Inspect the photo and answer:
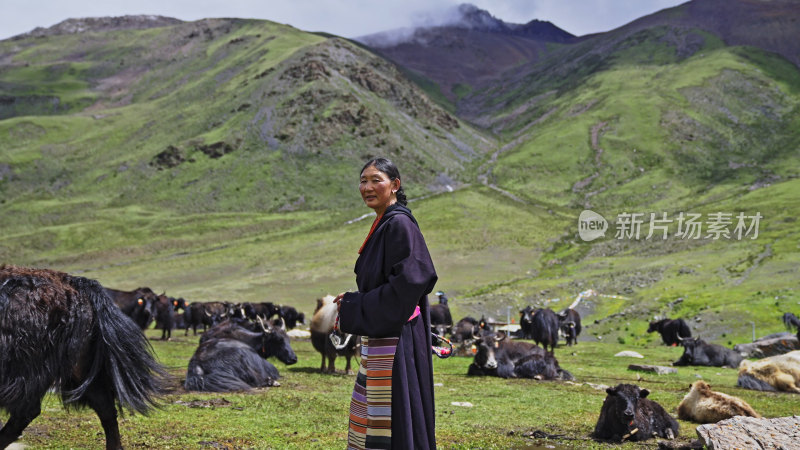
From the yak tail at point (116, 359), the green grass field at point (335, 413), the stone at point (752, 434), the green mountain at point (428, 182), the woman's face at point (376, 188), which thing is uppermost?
the green mountain at point (428, 182)

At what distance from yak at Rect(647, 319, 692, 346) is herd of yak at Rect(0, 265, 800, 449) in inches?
242

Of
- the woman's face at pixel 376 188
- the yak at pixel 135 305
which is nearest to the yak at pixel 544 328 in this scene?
the yak at pixel 135 305

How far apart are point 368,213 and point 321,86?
156ft

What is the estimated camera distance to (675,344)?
30.2m

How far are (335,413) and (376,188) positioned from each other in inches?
279

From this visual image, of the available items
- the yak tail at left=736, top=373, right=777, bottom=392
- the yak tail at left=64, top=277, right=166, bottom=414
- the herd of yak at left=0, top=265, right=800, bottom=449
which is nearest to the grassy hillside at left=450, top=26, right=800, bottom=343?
the yak tail at left=736, top=373, right=777, bottom=392

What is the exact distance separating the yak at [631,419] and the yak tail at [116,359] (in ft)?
24.5

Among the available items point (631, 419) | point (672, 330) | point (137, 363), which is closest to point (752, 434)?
point (631, 419)

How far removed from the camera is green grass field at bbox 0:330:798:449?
893cm

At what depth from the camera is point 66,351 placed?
7.03 meters

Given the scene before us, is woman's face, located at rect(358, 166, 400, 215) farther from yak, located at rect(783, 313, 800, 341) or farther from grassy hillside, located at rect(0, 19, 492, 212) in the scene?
grassy hillside, located at rect(0, 19, 492, 212)

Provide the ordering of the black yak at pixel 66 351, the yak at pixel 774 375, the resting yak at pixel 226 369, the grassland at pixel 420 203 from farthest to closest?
the yak at pixel 774 375 < the grassland at pixel 420 203 < the resting yak at pixel 226 369 < the black yak at pixel 66 351

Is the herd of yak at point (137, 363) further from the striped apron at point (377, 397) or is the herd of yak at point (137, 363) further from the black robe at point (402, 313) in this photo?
the black robe at point (402, 313)

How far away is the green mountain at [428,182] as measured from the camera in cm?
5116
